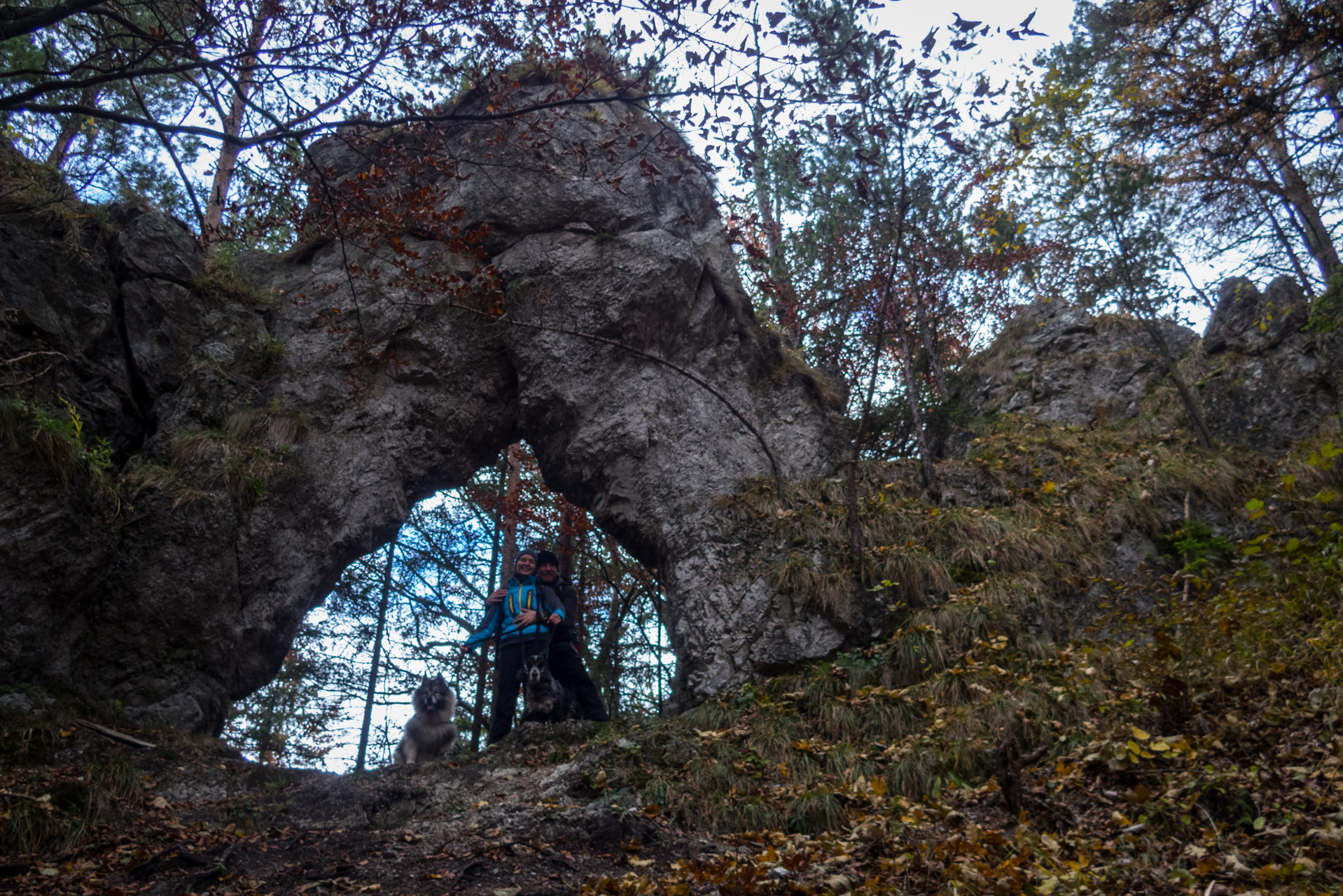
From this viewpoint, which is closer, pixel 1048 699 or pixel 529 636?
pixel 1048 699

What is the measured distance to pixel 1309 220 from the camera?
363 inches

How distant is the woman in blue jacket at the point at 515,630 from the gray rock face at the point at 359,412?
1222 mm

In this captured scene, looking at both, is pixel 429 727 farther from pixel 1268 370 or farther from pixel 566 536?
pixel 1268 370

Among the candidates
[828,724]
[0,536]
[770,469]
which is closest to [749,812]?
[828,724]

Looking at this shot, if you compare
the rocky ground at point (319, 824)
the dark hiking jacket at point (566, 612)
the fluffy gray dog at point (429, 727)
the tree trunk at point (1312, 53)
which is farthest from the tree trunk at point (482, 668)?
the tree trunk at point (1312, 53)

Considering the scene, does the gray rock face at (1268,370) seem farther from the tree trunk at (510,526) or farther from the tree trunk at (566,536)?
the tree trunk at (510,526)

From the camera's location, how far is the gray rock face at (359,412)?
652 cm

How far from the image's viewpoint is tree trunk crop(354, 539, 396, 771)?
12.6 metres

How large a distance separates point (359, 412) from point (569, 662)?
3.56 m

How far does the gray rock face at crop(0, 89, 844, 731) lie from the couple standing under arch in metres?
1.09

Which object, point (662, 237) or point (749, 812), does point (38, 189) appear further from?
point (749, 812)

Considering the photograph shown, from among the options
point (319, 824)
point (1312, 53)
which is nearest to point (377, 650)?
point (319, 824)

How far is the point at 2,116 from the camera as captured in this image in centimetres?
736

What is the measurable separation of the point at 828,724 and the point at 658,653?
901cm
